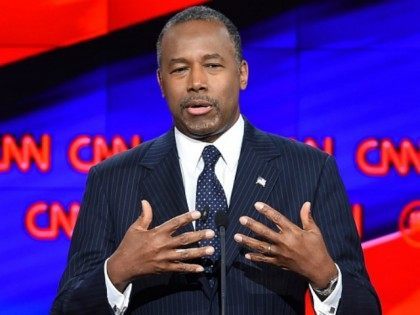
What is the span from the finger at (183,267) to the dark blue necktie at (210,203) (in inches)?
7.5

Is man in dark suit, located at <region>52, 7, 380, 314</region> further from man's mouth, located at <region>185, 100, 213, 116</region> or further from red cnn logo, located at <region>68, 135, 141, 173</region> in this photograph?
red cnn logo, located at <region>68, 135, 141, 173</region>

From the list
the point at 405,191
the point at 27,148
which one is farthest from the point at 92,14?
the point at 405,191

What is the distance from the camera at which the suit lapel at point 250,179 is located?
2.24 meters

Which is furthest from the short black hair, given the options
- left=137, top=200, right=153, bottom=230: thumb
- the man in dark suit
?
left=137, top=200, right=153, bottom=230: thumb

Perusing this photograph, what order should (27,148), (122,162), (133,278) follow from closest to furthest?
(133,278), (122,162), (27,148)

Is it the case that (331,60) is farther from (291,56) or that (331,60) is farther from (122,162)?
(122,162)

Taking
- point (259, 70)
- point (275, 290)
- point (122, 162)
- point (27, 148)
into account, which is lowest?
point (275, 290)

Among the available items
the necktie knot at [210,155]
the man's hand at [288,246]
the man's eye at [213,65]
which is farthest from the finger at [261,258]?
the man's eye at [213,65]

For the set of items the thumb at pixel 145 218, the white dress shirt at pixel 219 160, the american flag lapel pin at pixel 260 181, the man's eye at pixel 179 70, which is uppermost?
the man's eye at pixel 179 70

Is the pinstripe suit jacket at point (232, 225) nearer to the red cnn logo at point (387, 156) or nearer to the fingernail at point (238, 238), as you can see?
the fingernail at point (238, 238)

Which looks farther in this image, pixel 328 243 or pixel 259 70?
pixel 259 70

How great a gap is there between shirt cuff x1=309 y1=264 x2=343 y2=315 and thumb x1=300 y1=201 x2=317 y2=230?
12 centimetres

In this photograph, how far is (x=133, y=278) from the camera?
2.10 meters

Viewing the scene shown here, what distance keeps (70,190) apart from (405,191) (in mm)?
1348
